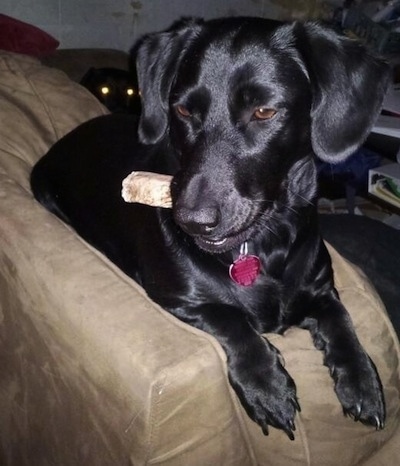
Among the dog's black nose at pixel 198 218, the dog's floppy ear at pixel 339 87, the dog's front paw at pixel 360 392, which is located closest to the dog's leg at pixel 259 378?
the dog's front paw at pixel 360 392

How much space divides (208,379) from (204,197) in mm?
357

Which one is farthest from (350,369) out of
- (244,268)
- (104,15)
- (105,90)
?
(104,15)

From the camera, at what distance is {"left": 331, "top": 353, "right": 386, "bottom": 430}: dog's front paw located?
1.23 m

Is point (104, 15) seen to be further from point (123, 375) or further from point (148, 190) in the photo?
point (123, 375)

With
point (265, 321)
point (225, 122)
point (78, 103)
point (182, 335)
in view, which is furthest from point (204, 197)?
point (78, 103)

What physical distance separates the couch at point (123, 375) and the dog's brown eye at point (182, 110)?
1.19ft

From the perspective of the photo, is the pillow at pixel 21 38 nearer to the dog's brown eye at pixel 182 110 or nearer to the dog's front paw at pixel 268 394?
the dog's brown eye at pixel 182 110

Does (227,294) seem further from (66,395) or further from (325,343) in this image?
(66,395)

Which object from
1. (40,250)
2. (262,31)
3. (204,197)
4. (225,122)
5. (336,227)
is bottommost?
(336,227)

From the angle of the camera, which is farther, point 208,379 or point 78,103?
point 78,103

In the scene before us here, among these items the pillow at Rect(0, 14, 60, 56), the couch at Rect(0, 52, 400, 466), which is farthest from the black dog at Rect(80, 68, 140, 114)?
the couch at Rect(0, 52, 400, 466)

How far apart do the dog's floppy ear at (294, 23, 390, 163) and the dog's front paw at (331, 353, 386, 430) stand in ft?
1.51

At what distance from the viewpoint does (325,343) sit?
133cm

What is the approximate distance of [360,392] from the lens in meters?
1.23
